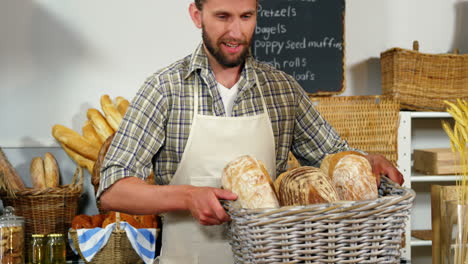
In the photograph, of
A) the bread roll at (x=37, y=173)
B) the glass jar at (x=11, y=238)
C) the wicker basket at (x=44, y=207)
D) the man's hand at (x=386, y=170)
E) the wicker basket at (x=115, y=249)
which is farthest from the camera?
the bread roll at (x=37, y=173)

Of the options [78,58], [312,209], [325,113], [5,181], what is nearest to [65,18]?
[78,58]

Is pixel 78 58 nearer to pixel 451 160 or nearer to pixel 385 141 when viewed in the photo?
pixel 385 141

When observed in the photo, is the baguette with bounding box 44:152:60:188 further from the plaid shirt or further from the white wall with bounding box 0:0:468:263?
the plaid shirt

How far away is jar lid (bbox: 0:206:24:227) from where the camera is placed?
7.33 ft

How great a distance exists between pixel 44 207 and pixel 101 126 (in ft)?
1.51

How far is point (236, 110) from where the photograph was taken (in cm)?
156

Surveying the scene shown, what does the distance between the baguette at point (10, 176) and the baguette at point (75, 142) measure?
0.25 meters

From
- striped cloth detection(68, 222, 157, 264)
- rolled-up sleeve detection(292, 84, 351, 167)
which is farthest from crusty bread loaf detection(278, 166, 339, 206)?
striped cloth detection(68, 222, 157, 264)

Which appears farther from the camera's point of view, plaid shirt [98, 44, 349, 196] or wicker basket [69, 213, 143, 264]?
wicker basket [69, 213, 143, 264]

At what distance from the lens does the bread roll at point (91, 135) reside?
8.90 feet

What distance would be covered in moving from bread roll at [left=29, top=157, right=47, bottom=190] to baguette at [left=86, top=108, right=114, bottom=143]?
1.00 ft

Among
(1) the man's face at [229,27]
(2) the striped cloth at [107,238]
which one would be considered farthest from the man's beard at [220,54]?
(2) the striped cloth at [107,238]

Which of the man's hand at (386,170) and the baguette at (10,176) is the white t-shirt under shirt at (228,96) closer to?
the man's hand at (386,170)

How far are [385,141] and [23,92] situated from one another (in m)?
1.81
